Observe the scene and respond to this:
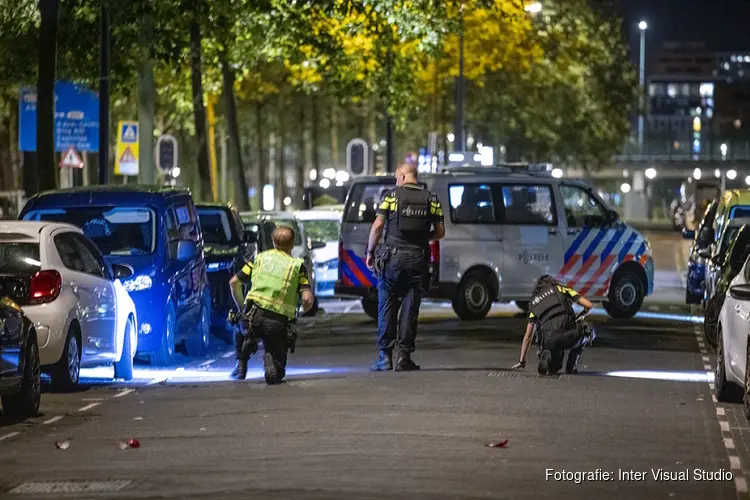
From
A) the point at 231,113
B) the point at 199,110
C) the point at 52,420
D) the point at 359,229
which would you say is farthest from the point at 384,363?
the point at 231,113

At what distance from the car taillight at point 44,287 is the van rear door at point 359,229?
30.7 ft

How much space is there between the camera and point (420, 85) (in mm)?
55781

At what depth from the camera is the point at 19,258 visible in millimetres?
14859

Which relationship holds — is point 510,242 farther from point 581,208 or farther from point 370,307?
point 370,307

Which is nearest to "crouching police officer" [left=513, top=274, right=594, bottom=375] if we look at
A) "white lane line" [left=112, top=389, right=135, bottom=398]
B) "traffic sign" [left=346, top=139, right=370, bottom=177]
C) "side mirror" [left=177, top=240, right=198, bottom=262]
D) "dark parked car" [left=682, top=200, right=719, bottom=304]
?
"white lane line" [left=112, top=389, right=135, bottom=398]

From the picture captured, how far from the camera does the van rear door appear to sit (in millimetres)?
23875

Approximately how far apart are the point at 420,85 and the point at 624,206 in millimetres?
73996

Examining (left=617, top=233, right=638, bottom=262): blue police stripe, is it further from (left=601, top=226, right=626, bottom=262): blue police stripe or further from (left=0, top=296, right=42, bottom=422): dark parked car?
(left=0, top=296, right=42, bottom=422): dark parked car

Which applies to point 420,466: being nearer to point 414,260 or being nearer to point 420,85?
point 414,260

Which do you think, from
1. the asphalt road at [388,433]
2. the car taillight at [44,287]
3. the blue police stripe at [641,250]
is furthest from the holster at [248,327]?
the blue police stripe at [641,250]

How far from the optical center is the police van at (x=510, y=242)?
24.0 meters

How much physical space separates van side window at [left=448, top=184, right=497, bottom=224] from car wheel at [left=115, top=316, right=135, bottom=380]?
323 inches

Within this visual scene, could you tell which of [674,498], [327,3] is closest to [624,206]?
[327,3]

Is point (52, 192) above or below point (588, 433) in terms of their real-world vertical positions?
above
